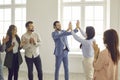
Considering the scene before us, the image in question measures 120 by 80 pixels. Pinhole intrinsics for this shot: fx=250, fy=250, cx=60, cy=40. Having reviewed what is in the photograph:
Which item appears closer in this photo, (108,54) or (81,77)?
(108,54)

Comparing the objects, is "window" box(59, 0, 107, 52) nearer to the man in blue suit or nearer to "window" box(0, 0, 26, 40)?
"window" box(0, 0, 26, 40)

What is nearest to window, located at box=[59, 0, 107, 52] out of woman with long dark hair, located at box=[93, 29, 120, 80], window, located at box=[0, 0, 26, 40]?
window, located at box=[0, 0, 26, 40]

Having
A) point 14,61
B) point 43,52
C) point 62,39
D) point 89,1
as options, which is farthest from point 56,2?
point 14,61

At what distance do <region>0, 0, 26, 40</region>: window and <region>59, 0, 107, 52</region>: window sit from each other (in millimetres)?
1456

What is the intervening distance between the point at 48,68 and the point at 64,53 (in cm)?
242

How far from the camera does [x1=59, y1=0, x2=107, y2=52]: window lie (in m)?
7.93

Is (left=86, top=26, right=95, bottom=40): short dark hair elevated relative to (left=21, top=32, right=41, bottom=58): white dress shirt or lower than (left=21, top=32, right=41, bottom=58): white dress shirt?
elevated

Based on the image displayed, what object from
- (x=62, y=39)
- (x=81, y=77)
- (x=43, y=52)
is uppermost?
(x=62, y=39)

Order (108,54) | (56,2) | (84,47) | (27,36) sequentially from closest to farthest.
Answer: (108,54), (84,47), (27,36), (56,2)

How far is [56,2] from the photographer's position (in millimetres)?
7832

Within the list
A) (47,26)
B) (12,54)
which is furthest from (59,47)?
(47,26)

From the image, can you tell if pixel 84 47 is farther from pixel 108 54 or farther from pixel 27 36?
pixel 108 54

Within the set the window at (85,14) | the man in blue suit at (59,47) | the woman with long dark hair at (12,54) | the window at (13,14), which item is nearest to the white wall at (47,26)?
the window at (85,14)

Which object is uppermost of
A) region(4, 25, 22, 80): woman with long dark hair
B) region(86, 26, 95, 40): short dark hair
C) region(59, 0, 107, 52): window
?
region(59, 0, 107, 52): window
